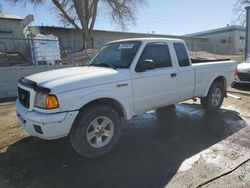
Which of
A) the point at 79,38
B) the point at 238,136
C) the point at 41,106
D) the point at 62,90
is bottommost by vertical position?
the point at 238,136

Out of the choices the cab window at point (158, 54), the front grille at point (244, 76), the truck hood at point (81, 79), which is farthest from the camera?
the front grille at point (244, 76)

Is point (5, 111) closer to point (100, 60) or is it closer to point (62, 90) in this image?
point (100, 60)

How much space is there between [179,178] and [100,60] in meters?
2.87

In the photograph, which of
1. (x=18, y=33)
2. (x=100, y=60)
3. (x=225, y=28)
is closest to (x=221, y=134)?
(x=100, y=60)

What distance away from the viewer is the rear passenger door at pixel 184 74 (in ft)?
17.5

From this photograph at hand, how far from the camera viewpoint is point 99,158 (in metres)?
4.01

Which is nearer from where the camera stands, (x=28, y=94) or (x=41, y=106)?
(x=41, y=106)

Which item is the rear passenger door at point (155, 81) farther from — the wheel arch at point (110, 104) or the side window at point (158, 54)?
the wheel arch at point (110, 104)

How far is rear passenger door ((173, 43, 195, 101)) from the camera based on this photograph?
534 cm

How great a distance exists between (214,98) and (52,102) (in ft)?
14.9

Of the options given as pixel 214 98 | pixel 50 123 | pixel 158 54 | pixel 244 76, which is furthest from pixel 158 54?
pixel 244 76

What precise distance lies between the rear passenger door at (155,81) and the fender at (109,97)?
0.63ft

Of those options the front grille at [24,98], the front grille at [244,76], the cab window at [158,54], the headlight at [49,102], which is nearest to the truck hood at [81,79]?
the headlight at [49,102]

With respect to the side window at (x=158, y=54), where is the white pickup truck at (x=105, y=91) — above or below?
below
